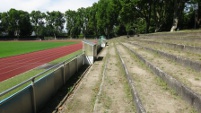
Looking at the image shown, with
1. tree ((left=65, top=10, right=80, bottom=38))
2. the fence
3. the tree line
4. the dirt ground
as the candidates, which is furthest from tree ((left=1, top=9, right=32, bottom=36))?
the dirt ground

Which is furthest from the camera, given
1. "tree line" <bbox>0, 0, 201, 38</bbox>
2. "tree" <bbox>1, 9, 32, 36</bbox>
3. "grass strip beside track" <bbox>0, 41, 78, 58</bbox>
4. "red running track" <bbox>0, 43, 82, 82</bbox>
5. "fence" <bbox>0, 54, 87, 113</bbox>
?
"tree" <bbox>1, 9, 32, 36</bbox>

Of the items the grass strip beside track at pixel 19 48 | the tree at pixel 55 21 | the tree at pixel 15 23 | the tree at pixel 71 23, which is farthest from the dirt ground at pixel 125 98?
the tree at pixel 55 21

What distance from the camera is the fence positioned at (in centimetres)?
417

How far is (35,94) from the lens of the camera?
5371mm

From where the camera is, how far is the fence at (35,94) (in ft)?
13.7

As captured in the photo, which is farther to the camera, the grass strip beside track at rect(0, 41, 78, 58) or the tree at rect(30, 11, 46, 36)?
the tree at rect(30, 11, 46, 36)

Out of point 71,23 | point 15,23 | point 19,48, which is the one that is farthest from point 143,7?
point 15,23

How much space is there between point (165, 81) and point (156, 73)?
3.41 ft

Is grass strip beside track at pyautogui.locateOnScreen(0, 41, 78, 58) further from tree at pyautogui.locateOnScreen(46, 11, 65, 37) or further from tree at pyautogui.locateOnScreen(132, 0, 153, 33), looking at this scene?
tree at pyautogui.locateOnScreen(46, 11, 65, 37)

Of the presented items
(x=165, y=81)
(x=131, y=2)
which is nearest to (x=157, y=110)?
(x=165, y=81)

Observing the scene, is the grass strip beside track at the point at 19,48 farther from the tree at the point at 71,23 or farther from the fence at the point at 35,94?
the tree at the point at 71,23

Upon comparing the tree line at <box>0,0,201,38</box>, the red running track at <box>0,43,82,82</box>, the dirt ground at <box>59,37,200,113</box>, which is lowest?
the red running track at <box>0,43,82,82</box>

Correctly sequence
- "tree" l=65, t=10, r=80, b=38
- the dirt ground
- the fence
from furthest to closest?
1. "tree" l=65, t=10, r=80, b=38
2. the dirt ground
3. the fence

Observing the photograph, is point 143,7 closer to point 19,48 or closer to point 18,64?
point 19,48
